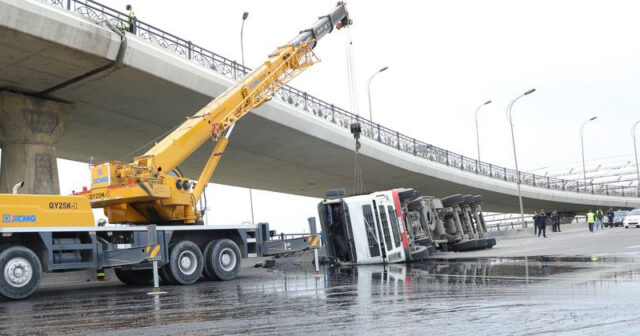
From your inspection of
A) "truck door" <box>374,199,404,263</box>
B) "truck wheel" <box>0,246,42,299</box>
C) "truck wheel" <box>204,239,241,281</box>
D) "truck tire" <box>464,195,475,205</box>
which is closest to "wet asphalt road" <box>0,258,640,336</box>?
"truck wheel" <box>0,246,42,299</box>

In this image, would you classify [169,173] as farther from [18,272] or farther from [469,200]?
[469,200]

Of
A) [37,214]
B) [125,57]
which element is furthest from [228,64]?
→ [37,214]

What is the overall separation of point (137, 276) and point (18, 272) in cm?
430

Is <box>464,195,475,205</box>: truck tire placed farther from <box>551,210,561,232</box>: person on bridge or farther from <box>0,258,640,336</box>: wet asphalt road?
<box>551,210,561,232</box>: person on bridge

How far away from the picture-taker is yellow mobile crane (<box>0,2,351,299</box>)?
39.9ft

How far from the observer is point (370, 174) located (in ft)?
132

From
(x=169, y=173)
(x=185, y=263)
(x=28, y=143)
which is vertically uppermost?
(x=28, y=143)

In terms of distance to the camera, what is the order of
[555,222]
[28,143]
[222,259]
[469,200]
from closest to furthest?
[222,259]
[28,143]
[469,200]
[555,222]

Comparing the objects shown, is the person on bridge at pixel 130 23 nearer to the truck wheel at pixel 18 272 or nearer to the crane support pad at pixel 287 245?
the crane support pad at pixel 287 245

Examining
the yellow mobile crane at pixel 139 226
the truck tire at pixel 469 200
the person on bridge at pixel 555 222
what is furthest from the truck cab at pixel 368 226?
the person on bridge at pixel 555 222

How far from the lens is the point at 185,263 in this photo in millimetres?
14883

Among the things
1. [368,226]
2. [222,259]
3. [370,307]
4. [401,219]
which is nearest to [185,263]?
[222,259]

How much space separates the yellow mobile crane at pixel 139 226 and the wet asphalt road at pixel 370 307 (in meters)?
0.79

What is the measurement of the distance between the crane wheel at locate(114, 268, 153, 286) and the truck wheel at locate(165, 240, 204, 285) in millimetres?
1377
